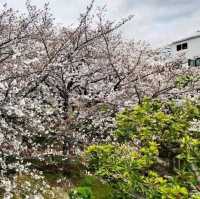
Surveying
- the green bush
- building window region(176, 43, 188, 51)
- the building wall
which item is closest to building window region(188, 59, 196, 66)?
the building wall

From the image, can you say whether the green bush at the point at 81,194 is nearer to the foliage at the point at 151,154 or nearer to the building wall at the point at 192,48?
the foliage at the point at 151,154

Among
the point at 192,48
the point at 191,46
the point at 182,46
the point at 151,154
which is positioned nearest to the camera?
the point at 151,154

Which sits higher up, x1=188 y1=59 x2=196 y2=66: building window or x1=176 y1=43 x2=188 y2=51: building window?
x1=176 y1=43 x2=188 y2=51: building window

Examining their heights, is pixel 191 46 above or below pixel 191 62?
above

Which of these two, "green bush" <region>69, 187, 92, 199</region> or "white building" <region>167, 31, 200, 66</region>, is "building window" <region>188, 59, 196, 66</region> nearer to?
"white building" <region>167, 31, 200, 66</region>

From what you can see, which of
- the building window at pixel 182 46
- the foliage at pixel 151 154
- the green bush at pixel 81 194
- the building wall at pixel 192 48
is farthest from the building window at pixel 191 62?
the green bush at pixel 81 194

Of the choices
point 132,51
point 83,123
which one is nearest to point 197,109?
point 83,123

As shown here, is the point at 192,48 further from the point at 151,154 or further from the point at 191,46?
the point at 151,154

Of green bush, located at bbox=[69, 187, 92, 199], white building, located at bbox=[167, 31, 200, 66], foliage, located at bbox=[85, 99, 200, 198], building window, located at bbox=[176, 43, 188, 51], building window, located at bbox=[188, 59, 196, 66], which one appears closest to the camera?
foliage, located at bbox=[85, 99, 200, 198]

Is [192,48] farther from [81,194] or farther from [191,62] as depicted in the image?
[81,194]

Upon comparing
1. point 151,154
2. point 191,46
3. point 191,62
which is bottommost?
point 151,154

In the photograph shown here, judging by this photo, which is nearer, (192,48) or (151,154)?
(151,154)

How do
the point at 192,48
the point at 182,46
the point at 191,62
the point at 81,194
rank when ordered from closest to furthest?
the point at 81,194
the point at 191,62
the point at 192,48
the point at 182,46

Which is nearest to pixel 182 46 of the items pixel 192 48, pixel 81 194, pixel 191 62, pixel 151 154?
pixel 192 48
